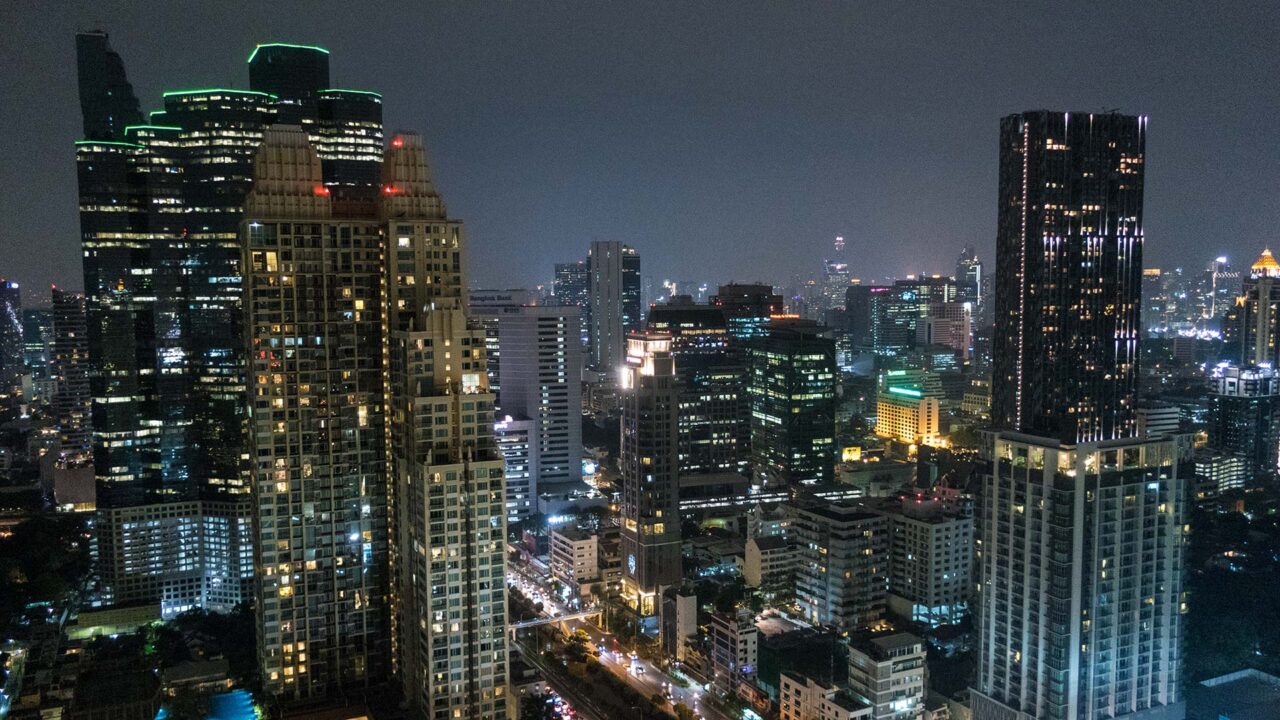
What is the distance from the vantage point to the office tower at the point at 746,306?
81500mm

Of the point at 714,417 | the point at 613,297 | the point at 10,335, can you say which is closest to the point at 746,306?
the point at 613,297

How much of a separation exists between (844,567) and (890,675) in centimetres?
1078

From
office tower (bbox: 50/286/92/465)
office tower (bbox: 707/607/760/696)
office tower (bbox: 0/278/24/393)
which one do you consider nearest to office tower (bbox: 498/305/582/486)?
office tower (bbox: 707/607/760/696)

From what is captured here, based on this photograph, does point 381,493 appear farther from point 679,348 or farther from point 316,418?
point 679,348

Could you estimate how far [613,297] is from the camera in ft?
309

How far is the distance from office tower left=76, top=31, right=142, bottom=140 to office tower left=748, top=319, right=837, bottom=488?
136ft

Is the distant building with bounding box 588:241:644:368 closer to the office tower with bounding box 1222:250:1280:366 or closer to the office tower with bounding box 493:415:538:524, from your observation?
the office tower with bounding box 493:415:538:524

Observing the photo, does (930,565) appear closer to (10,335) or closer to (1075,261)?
(1075,261)

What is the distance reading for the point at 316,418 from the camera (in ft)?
89.7

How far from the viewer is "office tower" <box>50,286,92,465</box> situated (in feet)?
217

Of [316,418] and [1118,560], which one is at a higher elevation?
[316,418]

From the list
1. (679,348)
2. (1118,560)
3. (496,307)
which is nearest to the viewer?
(1118,560)

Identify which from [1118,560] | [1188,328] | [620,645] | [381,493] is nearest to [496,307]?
[620,645]

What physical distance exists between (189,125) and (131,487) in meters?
17.4
